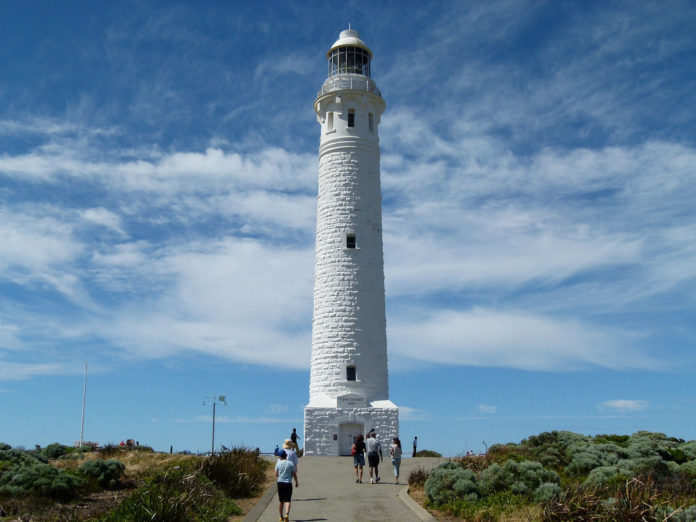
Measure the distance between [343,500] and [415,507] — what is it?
2315 millimetres

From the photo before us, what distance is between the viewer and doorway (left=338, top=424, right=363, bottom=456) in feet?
101

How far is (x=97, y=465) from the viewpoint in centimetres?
2128

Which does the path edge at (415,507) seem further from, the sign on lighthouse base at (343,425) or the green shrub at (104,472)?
the sign on lighthouse base at (343,425)

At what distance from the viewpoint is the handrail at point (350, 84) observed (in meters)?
35.1

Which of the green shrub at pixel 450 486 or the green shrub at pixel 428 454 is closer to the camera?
the green shrub at pixel 450 486

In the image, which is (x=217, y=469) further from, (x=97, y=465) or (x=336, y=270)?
(x=336, y=270)

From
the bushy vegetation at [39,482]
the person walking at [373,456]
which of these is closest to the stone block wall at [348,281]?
the person walking at [373,456]

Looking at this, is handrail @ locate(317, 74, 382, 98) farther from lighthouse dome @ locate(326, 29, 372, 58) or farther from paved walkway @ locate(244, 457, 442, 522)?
paved walkway @ locate(244, 457, 442, 522)

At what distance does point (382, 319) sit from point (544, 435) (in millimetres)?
9371

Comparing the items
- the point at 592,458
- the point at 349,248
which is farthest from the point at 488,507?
the point at 349,248

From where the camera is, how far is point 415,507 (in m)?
16.3

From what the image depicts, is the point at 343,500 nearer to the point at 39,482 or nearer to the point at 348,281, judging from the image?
the point at 39,482

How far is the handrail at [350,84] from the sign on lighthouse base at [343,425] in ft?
50.7

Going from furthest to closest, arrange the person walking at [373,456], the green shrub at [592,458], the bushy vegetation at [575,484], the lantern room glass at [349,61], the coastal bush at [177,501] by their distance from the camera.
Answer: the lantern room glass at [349,61] → the person walking at [373,456] → the green shrub at [592,458] → the coastal bush at [177,501] → the bushy vegetation at [575,484]
